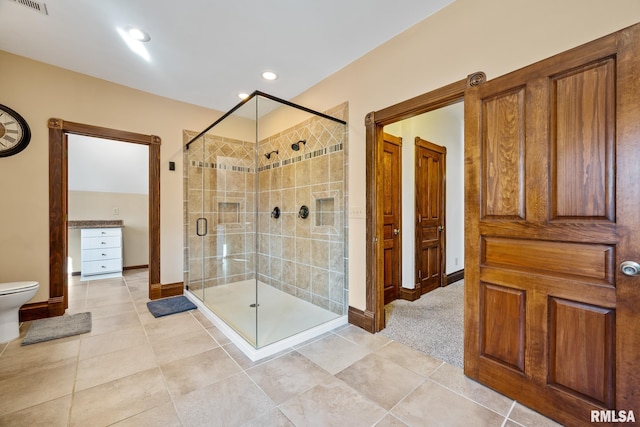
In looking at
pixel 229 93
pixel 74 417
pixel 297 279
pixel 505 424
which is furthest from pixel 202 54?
pixel 505 424

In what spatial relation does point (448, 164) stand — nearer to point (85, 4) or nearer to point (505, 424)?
point (505, 424)

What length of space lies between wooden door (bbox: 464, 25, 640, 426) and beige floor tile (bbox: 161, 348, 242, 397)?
1.70m

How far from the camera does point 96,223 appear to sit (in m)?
4.38

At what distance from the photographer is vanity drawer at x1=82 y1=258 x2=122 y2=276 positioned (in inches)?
166

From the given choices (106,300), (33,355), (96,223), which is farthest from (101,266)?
(33,355)

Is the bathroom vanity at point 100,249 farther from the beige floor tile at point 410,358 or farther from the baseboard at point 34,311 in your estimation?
the beige floor tile at point 410,358

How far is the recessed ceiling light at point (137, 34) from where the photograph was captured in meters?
2.10

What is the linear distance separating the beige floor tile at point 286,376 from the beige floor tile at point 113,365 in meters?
0.82

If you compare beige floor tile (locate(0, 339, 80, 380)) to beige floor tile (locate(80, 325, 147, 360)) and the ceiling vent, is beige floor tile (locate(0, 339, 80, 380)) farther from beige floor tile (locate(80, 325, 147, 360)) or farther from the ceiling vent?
the ceiling vent

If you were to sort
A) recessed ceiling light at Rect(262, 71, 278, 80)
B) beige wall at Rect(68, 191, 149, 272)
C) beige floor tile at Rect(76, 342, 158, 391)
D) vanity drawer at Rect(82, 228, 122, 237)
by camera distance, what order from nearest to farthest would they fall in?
1. beige floor tile at Rect(76, 342, 158, 391)
2. recessed ceiling light at Rect(262, 71, 278, 80)
3. vanity drawer at Rect(82, 228, 122, 237)
4. beige wall at Rect(68, 191, 149, 272)

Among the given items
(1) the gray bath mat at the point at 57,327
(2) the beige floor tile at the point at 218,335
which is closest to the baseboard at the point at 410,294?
(2) the beige floor tile at the point at 218,335

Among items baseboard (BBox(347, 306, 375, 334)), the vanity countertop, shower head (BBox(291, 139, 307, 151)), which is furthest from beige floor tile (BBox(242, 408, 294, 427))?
the vanity countertop

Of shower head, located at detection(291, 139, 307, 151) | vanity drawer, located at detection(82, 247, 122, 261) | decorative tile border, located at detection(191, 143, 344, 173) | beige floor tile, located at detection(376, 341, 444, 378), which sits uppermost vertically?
shower head, located at detection(291, 139, 307, 151)

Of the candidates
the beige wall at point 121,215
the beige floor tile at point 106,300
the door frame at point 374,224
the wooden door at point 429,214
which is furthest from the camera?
the beige wall at point 121,215
